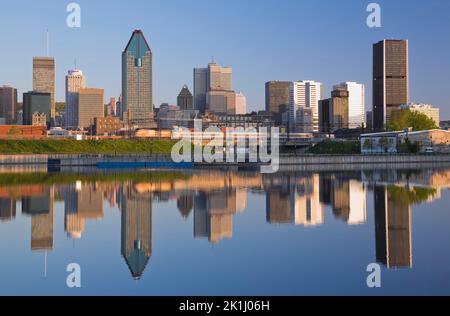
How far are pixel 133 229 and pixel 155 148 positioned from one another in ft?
347

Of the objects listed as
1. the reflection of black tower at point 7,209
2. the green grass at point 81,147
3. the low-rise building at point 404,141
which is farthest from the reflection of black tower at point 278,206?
the green grass at point 81,147

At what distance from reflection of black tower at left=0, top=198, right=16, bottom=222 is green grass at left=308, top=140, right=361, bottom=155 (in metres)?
86.5

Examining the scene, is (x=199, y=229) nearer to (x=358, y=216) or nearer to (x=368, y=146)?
(x=358, y=216)

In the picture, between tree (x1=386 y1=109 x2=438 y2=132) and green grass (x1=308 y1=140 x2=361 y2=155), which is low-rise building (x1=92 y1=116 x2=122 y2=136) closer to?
green grass (x1=308 y1=140 x2=361 y2=155)

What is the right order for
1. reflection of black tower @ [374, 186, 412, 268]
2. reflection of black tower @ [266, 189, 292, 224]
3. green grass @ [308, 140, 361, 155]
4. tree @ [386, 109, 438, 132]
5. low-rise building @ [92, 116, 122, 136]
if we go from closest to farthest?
reflection of black tower @ [374, 186, 412, 268]
reflection of black tower @ [266, 189, 292, 224]
green grass @ [308, 140, 361, 155]
tree @ [386, 109, 438, 132]
low-rise building @ [92, 116, 122, 136]

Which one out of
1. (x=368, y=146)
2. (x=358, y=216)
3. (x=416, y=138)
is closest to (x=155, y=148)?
(x=368, y=146)

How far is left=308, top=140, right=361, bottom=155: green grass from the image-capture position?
4449 inches

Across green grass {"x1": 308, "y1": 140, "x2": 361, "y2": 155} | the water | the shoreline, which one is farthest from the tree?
the water

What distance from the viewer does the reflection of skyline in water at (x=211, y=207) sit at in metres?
19.8

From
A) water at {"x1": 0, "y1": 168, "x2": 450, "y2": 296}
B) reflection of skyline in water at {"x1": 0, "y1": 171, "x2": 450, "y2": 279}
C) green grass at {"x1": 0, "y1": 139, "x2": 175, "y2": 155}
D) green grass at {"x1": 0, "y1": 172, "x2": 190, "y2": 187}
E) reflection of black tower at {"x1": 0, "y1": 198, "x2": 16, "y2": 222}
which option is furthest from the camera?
green grass at {"x1": 0, "y1": 139, "x2": 175, "y2": 155}

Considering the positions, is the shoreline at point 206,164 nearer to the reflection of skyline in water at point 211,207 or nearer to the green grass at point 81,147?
the green grass at point 81,147

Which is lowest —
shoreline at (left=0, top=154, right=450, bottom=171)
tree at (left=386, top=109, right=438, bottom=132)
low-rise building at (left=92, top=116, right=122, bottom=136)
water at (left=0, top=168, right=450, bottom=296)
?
water at (left=0, top=168, right=450, bottom=296)

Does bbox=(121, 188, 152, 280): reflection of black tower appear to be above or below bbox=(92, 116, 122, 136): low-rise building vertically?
below
